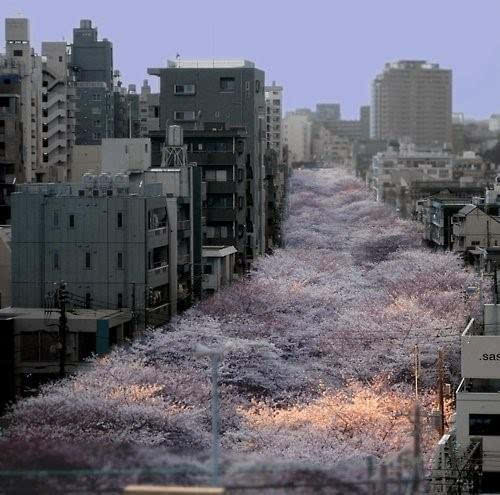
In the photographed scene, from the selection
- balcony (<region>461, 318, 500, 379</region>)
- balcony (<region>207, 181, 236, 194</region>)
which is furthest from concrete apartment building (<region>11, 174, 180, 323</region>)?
balcony (<region>207, 181, 236, 194</region>)

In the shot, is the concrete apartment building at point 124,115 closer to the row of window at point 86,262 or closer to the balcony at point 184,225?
the balcony at point 184,225

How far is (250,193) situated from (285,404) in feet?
105

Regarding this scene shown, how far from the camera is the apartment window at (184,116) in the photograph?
206 ft

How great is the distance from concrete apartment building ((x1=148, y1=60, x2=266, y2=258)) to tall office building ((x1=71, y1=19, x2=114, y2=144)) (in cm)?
3817

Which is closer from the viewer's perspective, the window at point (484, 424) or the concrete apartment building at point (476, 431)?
the concrete apartment building at point (476, 431)

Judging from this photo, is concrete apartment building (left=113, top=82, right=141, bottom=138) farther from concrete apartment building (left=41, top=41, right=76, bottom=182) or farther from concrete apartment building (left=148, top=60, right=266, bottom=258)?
concrete apartment building (left=148, top=60, right=266, bottom=258)

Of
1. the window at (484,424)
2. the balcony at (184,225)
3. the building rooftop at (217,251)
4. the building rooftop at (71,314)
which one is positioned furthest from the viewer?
the building rooftop at (217,251)

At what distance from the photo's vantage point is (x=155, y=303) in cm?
3822

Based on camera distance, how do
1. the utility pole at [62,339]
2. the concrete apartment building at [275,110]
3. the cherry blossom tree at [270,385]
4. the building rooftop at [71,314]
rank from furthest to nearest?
1. the concrete apartment building at [275,110]
2. the building rooftop at [71,314]
3. the utility pole at [62,339]
4. the cherry blossom tree at [270,385]

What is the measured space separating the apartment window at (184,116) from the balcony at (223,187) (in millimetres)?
9456

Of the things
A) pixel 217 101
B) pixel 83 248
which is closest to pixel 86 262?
pixel 83 248

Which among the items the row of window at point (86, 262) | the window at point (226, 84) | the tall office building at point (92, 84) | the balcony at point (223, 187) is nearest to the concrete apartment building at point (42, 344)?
the row of window at point (86, 262)

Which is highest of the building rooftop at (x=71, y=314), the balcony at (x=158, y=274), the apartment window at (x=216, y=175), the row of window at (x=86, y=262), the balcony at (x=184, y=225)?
the apartment window at (x=216, y=175)

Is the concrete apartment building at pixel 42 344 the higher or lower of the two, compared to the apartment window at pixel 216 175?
lower
